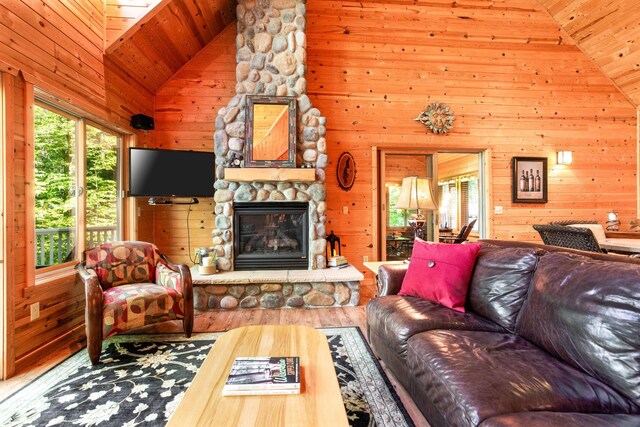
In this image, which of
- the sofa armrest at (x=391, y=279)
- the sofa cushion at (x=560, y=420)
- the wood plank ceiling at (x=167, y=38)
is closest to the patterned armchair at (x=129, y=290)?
the sofa armrest at (x=391, y=279)

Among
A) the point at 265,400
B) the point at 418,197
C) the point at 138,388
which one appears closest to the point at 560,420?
the point at 265,400

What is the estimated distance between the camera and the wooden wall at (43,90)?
7.19 feet

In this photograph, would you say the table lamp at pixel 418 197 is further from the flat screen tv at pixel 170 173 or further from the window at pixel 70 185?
the window at pixel 70 185

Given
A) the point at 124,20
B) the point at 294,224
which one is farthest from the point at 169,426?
the point at 124,20

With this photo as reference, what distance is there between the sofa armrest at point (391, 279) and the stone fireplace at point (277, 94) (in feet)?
4.64

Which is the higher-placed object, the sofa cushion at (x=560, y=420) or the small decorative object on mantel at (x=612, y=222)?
the small decorative object on mantel at (x=612, y=222)

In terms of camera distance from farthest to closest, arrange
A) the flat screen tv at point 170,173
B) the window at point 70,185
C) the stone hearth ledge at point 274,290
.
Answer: the flat screen tv at point 170,173, the stone hearth ledge at point 274,290, the window at point 70,185

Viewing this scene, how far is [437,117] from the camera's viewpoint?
182 inches

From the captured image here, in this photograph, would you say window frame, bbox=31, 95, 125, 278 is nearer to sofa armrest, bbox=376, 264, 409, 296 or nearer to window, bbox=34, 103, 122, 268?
window, bbox=34, 103, 122, 268

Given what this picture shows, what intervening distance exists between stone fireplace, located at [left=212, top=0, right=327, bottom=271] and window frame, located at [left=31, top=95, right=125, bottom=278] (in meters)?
1.19

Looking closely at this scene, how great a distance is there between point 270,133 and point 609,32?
5058 mm

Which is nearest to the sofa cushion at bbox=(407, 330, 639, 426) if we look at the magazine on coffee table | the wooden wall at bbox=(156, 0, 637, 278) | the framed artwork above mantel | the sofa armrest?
the magazine on coffee table

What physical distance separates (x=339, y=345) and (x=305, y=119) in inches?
103

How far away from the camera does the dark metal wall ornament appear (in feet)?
14.8
